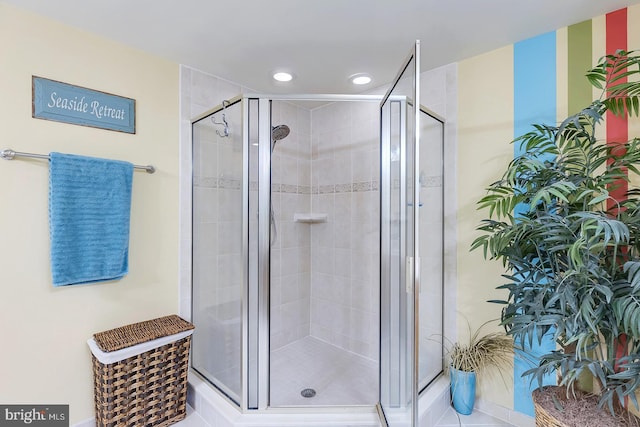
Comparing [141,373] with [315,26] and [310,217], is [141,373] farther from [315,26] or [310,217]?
[315,26]

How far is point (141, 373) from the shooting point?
1.68 m

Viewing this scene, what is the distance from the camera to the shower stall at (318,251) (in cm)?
148

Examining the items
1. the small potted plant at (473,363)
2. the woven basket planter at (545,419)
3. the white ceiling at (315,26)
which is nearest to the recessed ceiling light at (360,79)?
the white ceiling at (315,26)

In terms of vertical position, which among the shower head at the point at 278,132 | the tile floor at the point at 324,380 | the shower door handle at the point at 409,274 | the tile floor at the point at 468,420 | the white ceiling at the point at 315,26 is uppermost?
the white ceiling at the point at 315,26

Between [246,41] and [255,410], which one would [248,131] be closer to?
[246,41]

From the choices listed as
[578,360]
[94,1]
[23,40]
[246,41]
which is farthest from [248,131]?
[578,360]

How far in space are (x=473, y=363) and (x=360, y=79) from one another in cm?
199

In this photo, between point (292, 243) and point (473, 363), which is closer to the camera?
point (473, 363)

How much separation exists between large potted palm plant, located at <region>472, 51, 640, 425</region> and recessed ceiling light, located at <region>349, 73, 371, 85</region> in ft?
3.84

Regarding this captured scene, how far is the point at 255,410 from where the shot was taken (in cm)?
168

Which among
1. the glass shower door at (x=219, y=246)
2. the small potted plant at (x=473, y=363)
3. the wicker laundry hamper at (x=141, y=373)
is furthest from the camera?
the small potted plant at (x=473, y=363)

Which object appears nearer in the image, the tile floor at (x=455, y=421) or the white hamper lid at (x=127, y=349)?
the white hamper lid at (x=127, y=349)

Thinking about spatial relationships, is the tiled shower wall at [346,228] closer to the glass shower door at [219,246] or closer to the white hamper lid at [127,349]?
the glass shower door at [219,246]

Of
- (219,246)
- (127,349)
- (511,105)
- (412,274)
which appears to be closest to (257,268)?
(219,246)
